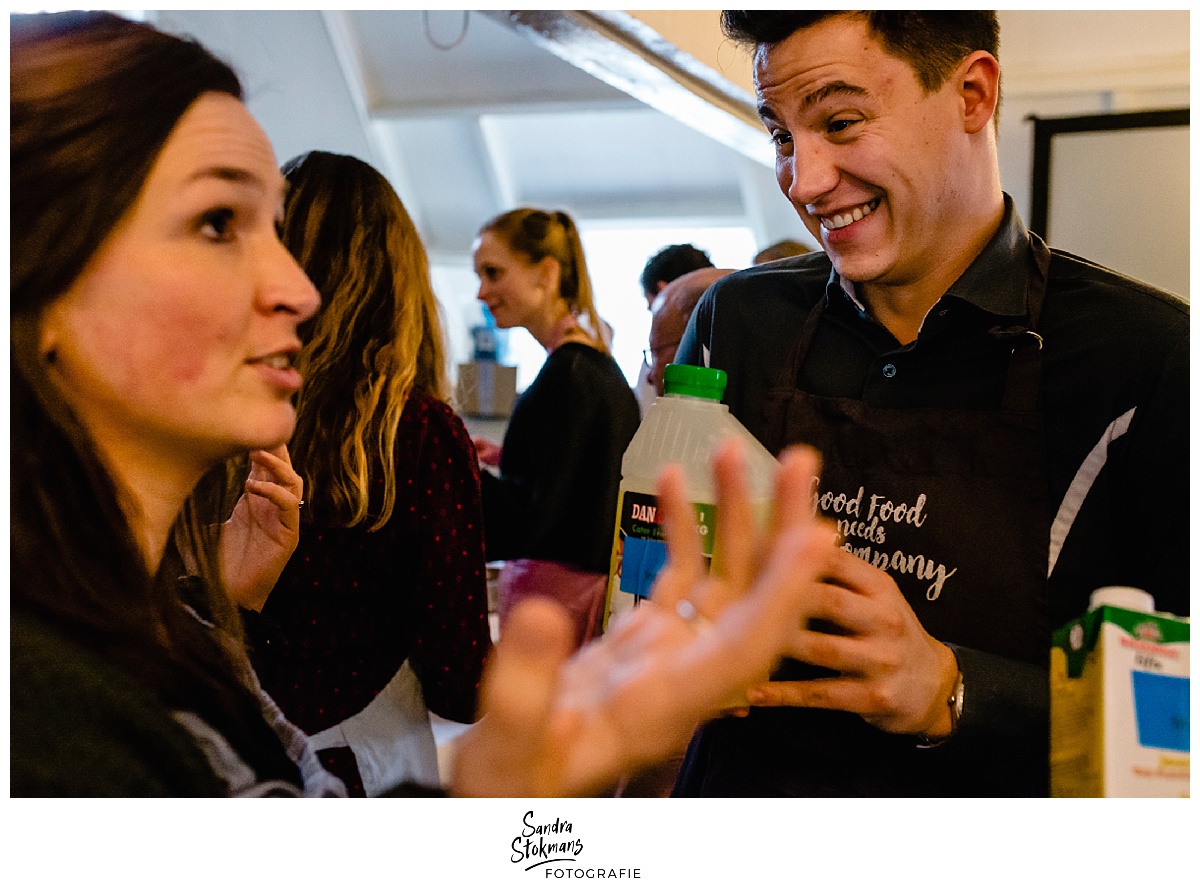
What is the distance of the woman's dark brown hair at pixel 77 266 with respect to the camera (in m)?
0.72

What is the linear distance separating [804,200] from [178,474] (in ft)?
2.15

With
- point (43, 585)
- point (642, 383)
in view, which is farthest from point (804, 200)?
point (642, 383)

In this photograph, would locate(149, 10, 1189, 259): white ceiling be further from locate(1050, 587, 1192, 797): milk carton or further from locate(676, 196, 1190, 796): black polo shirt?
locate(1050, 587, 1192, 797): milk carton

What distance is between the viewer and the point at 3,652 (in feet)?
2.35

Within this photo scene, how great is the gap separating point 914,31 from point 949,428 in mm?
396

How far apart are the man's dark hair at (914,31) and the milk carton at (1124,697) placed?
56cm

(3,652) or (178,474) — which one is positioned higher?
(178,474)

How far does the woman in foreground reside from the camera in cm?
65

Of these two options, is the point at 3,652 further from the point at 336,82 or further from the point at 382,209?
the point at 336,82

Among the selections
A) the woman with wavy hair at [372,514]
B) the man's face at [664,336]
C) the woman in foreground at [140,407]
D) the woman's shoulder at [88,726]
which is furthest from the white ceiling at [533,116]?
the woman's shoulder at [88,726]

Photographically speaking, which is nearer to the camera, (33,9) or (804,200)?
(33,9)

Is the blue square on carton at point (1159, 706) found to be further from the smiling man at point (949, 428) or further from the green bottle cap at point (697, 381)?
the green bottle cap at point (697, 381)
